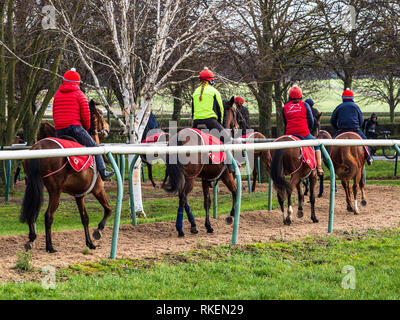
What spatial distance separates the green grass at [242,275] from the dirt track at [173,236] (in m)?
0.42

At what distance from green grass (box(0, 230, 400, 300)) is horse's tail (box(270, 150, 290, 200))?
236 centimetres

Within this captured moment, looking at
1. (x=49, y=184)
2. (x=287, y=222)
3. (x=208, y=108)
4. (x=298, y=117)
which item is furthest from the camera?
(x=298, y=117)

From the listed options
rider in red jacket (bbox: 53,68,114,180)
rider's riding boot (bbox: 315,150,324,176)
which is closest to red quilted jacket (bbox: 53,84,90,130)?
rider in red jacket (bbox: 53,68,114,180)

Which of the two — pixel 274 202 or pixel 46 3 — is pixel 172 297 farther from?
pixel 46 3

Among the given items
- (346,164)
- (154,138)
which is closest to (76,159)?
(346,164)

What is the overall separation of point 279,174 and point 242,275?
4257 mm

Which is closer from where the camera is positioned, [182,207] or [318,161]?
[182,207]

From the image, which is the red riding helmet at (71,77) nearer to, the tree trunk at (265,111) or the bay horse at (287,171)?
the bay horse at (287,171)

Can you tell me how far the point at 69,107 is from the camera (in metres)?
8.59

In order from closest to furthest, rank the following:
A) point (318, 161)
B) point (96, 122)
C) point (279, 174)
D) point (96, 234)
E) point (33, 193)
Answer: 1. point (33, 193)
2. point (96, 234)
3. point (279, 174)
4. point (318, 161)
5. point (96, 122)

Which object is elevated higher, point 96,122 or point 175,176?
point 96,122

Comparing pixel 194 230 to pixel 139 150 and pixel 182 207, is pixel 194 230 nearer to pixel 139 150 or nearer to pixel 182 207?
pixel 182 207

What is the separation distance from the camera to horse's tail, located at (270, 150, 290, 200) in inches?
412

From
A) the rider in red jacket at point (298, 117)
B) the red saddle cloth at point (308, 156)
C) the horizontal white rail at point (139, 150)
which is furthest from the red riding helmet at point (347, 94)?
the horizontal white rail at point (139, 150)
